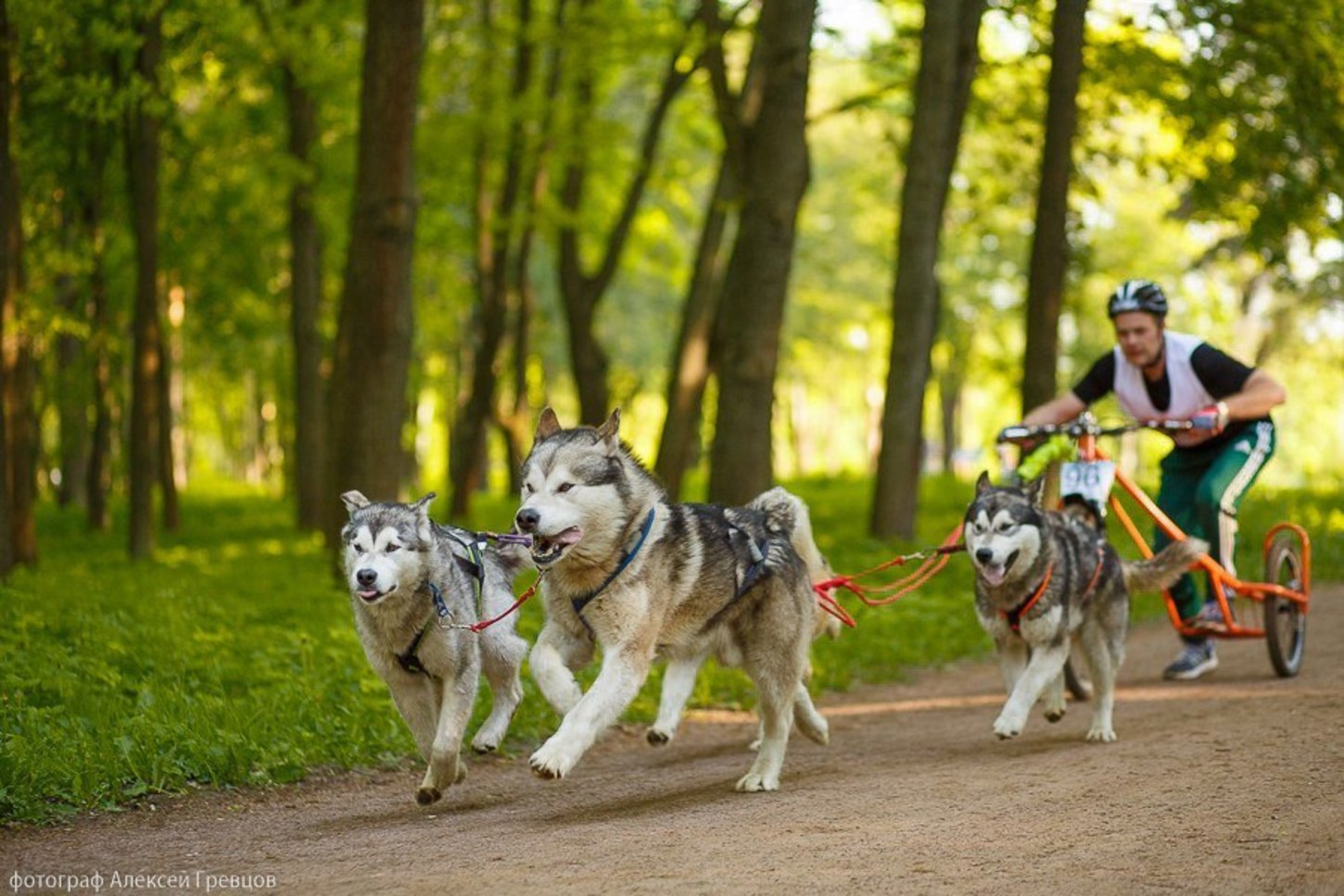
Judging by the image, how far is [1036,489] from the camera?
8.41 meters

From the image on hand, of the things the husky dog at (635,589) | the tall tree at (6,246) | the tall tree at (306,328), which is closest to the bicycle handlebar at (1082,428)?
the husky dog at (635,589)

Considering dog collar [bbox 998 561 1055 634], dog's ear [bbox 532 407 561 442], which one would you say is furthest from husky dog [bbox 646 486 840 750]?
dog's ear [bbox 532 407 561 442]

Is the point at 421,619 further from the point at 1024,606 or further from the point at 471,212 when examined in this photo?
the point at 471,212

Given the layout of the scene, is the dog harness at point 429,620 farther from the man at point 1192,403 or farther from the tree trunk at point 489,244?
the tree trunk at point 489,244

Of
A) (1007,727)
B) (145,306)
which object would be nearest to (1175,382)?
(1007,727)

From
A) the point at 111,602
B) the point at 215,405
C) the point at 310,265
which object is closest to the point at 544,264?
the point at 310,265

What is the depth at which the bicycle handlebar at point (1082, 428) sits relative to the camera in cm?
920

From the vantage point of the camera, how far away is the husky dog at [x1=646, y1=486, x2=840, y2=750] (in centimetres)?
739

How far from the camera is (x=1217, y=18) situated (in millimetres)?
18094

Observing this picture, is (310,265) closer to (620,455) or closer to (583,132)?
(583,132)

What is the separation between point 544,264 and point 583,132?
1545 cm

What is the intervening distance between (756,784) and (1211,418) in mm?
→ 3713

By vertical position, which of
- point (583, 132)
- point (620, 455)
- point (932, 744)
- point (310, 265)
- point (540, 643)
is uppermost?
point (583, 132)

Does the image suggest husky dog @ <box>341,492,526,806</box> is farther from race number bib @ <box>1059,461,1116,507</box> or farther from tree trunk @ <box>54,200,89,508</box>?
tree trunk @ <box>54,200,89,508</box>
